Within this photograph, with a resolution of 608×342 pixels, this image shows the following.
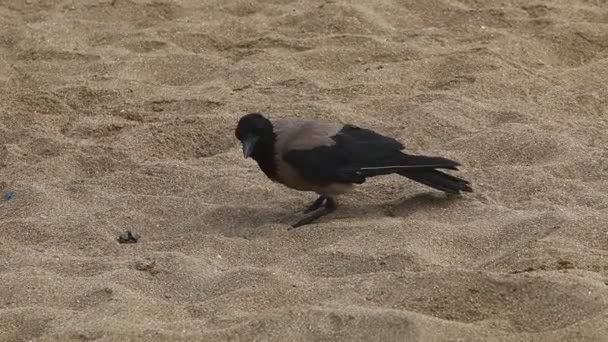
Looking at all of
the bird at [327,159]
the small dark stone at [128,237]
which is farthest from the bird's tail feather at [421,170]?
the small dark stone at [128,237]

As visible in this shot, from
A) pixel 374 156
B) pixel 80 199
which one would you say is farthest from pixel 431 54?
pixel 80 199

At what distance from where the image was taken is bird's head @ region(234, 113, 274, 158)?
5.04 meters

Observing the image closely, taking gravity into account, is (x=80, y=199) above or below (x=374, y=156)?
below

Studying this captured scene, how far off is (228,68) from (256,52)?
24 cm

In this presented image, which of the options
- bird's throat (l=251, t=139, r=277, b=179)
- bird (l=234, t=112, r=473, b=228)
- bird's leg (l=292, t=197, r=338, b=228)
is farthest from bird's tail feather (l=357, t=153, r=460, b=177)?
bird's throat (l=251, t=139, r=277, b=179)

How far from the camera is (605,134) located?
5.66m

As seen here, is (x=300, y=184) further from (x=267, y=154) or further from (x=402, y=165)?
(x=402, y=165)

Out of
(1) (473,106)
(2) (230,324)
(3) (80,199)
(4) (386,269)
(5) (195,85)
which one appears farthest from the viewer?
(5) (195,85)

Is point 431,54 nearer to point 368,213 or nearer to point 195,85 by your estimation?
point 195,85

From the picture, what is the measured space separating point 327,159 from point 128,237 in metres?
0.86

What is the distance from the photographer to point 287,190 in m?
5.52

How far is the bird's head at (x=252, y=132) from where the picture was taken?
5.04 m

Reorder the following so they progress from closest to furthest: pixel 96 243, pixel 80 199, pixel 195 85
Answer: pixel 96 243
pixel 80 199
pixel 195 85

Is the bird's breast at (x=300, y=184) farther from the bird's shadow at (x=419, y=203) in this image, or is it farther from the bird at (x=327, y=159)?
the bird's shadow at (x=419, y=203)
